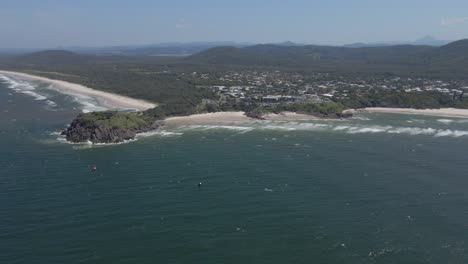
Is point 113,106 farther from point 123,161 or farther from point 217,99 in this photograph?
point 123,161

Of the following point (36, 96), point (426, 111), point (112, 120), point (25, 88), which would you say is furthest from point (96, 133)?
point (25, 88)

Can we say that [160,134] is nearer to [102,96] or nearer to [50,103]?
[50,103]

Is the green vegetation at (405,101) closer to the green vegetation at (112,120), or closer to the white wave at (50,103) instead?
the green vegetation at (112,120)

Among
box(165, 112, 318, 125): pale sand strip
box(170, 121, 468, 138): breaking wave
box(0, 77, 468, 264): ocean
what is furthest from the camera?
box(165, 112, 318, 125): pale sand strip

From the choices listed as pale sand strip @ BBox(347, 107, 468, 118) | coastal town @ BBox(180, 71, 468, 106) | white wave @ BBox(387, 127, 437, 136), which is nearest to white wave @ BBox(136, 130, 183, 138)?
coastal town @ BBox(180, 71, 468, 106)

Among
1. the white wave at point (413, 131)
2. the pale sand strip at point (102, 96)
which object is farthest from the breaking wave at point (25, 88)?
the white wave at point (413, 131)

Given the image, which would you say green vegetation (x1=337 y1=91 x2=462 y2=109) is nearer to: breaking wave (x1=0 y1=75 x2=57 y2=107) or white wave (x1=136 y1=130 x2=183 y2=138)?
white wave (x1=136 y1=130 x2=183 y2=138)
